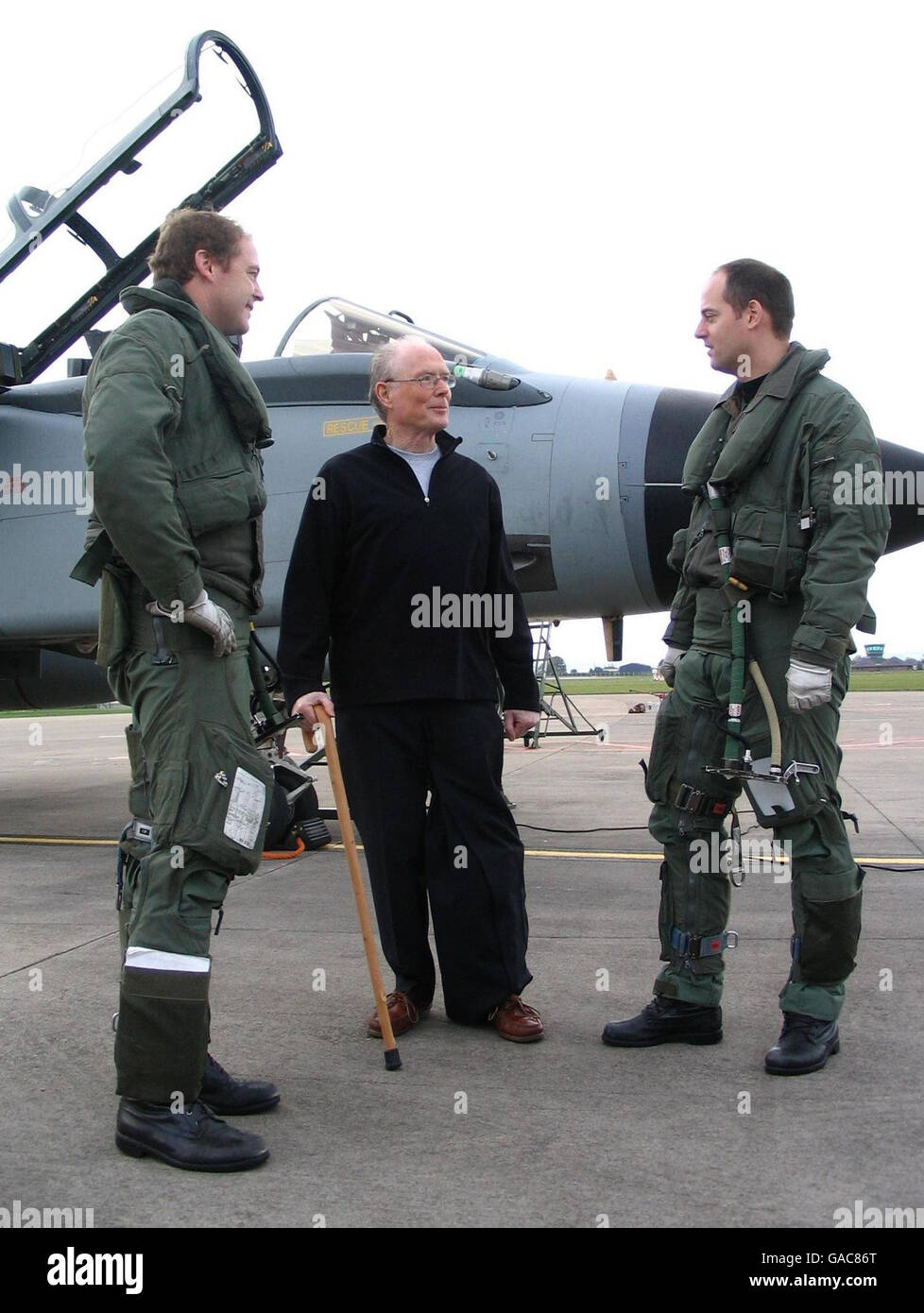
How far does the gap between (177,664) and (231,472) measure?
1.70 feet

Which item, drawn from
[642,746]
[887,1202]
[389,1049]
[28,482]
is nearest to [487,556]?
[389,1049]

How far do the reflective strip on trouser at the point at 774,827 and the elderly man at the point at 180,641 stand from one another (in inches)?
47.8

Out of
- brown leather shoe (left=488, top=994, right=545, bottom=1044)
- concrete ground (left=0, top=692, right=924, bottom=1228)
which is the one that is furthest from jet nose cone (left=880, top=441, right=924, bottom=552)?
brown leather shoe (left=488, top=994, right=545, bottom=1044)

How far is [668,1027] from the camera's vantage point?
3.14 m

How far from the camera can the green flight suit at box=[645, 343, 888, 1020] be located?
2.99m

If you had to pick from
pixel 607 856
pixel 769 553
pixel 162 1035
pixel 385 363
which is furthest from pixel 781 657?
pixel 607 856

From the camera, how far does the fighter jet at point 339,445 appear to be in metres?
5.53

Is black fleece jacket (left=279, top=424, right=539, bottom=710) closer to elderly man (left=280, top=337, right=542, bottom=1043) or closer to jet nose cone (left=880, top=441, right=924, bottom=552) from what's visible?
elderly man (left=280, top=337, right=542, bottom=1043)

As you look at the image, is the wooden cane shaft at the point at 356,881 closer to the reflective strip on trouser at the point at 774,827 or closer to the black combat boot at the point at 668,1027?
the black combat boot at the point at 668,1027
